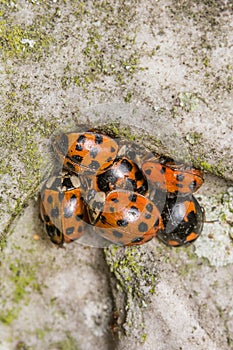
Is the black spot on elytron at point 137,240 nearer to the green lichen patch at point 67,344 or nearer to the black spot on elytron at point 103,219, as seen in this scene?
the black spot on elytron at point 103,219

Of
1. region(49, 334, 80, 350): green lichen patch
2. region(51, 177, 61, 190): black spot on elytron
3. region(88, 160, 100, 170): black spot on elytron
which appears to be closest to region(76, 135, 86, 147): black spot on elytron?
region(88, 160, 100, 170): black spot on elytron

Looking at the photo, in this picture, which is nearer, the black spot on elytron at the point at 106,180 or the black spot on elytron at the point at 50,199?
the black spot on elytron at the point at 106,180

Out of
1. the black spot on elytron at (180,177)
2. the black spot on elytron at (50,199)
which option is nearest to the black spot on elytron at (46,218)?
the black spot on elytron at (50,199)

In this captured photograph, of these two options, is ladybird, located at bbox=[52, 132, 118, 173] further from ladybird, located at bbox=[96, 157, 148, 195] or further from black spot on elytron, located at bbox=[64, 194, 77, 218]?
black spot on elytron, located at bbox=[64, 194, 77, 218]

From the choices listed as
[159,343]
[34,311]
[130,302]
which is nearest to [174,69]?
[130,302]

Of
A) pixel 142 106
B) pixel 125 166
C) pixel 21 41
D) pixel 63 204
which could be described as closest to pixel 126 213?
pixel 125 166

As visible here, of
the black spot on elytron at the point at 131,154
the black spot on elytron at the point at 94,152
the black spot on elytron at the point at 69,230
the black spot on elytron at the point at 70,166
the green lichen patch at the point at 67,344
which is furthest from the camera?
the green lichen patch at the point at 67,344

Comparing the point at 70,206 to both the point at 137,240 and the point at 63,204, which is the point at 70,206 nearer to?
the point at 63,204

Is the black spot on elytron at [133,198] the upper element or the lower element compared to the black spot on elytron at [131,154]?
lower
